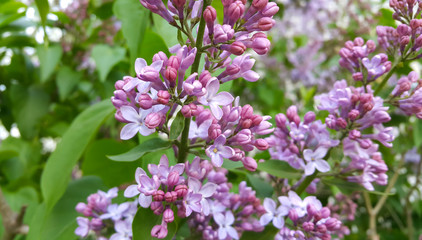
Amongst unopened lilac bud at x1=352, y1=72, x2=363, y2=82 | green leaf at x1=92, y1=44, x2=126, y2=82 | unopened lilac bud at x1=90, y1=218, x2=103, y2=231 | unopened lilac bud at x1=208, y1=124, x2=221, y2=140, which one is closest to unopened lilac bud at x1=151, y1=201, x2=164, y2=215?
unopened lilac bud at x1=208, y1=124, x2=221, y2=140

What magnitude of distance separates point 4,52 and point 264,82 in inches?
52.0

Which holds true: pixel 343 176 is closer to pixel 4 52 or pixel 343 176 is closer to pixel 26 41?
pixel 26 41

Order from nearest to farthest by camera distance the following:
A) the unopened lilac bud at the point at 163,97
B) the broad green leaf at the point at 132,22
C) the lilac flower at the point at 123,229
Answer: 1. the unopened lilac bud at the point at 163,97
2. the lilac flower at the point at 123,229
3. the broad green leaf at the point at 132,22

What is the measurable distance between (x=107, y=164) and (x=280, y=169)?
0.47 metres

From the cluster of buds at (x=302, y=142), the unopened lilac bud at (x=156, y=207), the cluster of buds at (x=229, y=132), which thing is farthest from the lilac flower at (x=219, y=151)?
the cluster of buds at (x=302, y=142)

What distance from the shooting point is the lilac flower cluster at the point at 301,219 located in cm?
69

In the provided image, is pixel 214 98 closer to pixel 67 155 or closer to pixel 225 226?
pixel 225 226

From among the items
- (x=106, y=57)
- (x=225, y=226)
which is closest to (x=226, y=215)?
(x=225, y=226)

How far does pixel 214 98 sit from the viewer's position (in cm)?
54

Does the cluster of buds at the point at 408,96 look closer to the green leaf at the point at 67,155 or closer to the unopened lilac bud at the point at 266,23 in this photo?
the unopened lilac bud at the point at 266,23

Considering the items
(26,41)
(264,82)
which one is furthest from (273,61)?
(26,41)

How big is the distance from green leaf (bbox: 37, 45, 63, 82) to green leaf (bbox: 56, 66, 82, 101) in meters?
0.07

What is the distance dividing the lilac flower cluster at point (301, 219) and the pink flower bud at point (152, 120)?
0.30 m

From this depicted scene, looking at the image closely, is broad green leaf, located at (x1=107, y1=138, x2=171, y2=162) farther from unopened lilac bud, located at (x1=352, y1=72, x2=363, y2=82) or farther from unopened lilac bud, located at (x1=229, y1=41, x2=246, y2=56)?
unopened lilac bud, located at (x1=352, y1=72, x2=363, y2=82)
